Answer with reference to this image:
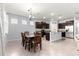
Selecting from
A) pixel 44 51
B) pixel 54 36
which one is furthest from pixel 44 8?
pixel 54 36

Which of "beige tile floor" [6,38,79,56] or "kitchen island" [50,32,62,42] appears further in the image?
"kitchen island" [50,32,62,42]

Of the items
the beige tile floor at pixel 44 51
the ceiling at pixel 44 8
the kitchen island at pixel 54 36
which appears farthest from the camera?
the kitchen island at pixel 54 36

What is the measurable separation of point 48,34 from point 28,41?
2828 mm

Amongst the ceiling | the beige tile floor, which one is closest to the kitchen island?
the beige tile floor

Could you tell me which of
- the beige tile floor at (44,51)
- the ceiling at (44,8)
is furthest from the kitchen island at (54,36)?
the ceiling at (44,8)

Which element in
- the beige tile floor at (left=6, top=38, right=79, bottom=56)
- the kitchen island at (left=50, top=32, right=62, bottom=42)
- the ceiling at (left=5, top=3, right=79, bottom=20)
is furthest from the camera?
the kitchen island at (left=50, top=32, right=62, bottom=42)

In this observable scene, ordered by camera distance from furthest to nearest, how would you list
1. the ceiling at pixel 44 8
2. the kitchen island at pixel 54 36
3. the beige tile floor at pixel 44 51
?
the kitchen island at pixel 54 36, the beige tile floor at pixel 44 51, the ceiling at pixel 44 8

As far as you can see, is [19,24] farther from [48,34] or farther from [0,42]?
[0,42]

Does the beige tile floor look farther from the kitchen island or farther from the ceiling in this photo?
the kitchen island

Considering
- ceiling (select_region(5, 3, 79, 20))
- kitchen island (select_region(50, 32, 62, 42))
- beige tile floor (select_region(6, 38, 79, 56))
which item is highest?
ceiling (select_region(5, 3, 79, 20))

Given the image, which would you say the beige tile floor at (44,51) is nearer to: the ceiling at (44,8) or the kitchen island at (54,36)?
the ceiling at (44,8)

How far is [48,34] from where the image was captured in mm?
6676

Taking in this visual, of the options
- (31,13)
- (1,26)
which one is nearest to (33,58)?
(1,26)

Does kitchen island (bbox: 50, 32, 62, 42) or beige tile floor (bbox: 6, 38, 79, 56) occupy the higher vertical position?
kitchen island (bbox: 50, 32, 62, 42)
